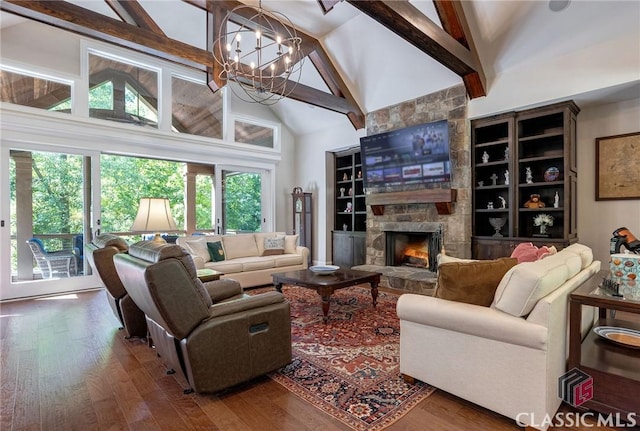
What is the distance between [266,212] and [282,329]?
549cm

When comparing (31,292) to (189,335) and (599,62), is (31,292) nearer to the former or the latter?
(189,335)

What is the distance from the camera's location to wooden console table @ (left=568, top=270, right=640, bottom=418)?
69.5 inches

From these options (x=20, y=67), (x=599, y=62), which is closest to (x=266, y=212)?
(x=20, y=67)

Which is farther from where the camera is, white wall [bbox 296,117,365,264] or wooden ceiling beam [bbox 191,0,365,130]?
white wall [bbox 296,117,365,264]

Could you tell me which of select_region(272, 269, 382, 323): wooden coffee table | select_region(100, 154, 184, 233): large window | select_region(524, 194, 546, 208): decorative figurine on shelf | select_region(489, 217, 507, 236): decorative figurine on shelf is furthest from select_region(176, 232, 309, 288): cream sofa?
select_region(524, 194, 546, 208): decorative figurine on shelf

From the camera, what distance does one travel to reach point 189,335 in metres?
1.98

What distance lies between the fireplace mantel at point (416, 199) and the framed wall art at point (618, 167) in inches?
71.3

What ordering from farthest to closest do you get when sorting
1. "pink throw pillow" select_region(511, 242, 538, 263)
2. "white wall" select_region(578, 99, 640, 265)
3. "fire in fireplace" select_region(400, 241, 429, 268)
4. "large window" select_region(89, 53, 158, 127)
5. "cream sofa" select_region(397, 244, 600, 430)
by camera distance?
"fire in fireplace" select_region(400, 241, 429, 268) → "large window" select_region(89, 53, 158, 127) → "white wall" select_region(578, 99, 640, 265) → "pink throw pillow" select_region(511, 242, 538, 263) → "cream sofa" select_region(397, 244, 600, 430)

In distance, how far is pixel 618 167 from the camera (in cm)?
417

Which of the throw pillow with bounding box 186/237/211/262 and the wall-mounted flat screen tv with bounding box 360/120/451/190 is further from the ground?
the wall-mounted flat screen tv with bounding box 360/120/451/190

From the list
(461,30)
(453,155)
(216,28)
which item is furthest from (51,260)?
(461,30)

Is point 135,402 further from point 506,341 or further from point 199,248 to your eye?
point 199,248

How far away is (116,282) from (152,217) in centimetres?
67

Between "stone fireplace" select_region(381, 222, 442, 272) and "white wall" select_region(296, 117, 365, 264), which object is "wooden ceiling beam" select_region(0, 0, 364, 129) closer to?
"white wall" select_region(296, 117, 365, 264)
